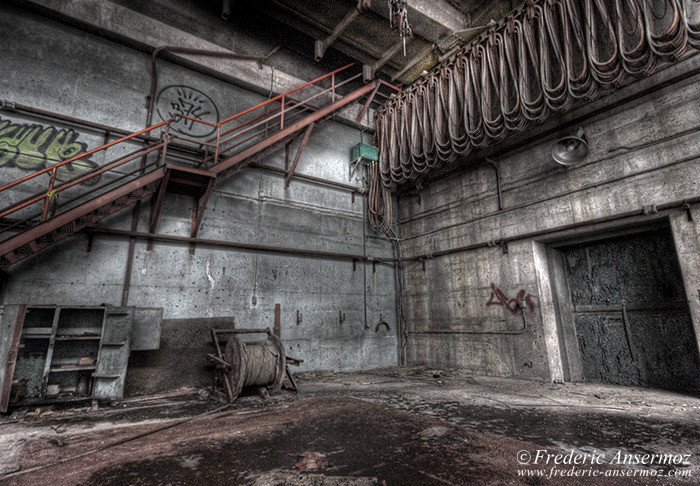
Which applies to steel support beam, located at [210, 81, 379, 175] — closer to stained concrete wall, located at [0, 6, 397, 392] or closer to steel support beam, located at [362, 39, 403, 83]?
steel support beam, located at [362, 39, 403, 83]

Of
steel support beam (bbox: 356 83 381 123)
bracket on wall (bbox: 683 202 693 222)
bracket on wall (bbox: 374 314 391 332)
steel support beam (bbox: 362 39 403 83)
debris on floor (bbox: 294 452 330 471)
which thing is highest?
steel support beam (bbox: 362 39 403 83)

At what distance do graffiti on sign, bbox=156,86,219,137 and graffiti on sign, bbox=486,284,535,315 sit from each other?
8.17 metres

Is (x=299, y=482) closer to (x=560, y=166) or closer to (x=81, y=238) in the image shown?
(x=81, y=238)

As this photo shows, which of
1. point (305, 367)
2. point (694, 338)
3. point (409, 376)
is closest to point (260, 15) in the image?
point (305, 367)

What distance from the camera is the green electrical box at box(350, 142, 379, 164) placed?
1028cm

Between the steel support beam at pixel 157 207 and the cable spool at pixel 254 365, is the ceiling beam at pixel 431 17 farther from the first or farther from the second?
the cable spool at pixel 254 365

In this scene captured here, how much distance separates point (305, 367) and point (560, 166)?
7.67m

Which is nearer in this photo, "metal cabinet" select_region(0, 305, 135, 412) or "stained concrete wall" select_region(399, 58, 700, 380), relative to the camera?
"metal cabinet" select_region(0, 305, 135, 412)

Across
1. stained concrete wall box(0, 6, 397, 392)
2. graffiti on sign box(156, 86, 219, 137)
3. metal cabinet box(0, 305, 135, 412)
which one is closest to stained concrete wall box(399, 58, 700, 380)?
stained concrete wall box(0, 6, 397, 392)

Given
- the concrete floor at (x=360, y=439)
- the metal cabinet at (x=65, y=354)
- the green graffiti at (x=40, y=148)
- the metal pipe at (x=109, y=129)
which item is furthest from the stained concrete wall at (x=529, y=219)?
the green graffiti at (x=40, y=148)

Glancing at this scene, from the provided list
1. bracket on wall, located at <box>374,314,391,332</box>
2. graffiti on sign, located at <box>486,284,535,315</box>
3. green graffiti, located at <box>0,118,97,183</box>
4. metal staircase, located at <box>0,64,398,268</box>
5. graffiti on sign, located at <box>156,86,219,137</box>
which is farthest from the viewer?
bracket on wall, located at <box>374,314,391,332</box>

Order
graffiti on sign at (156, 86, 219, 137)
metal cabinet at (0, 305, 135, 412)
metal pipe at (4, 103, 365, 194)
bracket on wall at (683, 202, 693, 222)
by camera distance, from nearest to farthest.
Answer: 1. metal cabinet at (0, 305, 135, 412)
2. bracket on wall at (683, 202, 693, 222)
3. metal pipe at (4, 103, 365, 194)
4. graffiti on sign at (156, 86, 219, 137)

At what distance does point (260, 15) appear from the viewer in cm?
895

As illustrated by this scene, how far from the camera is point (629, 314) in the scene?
6.69 meters
